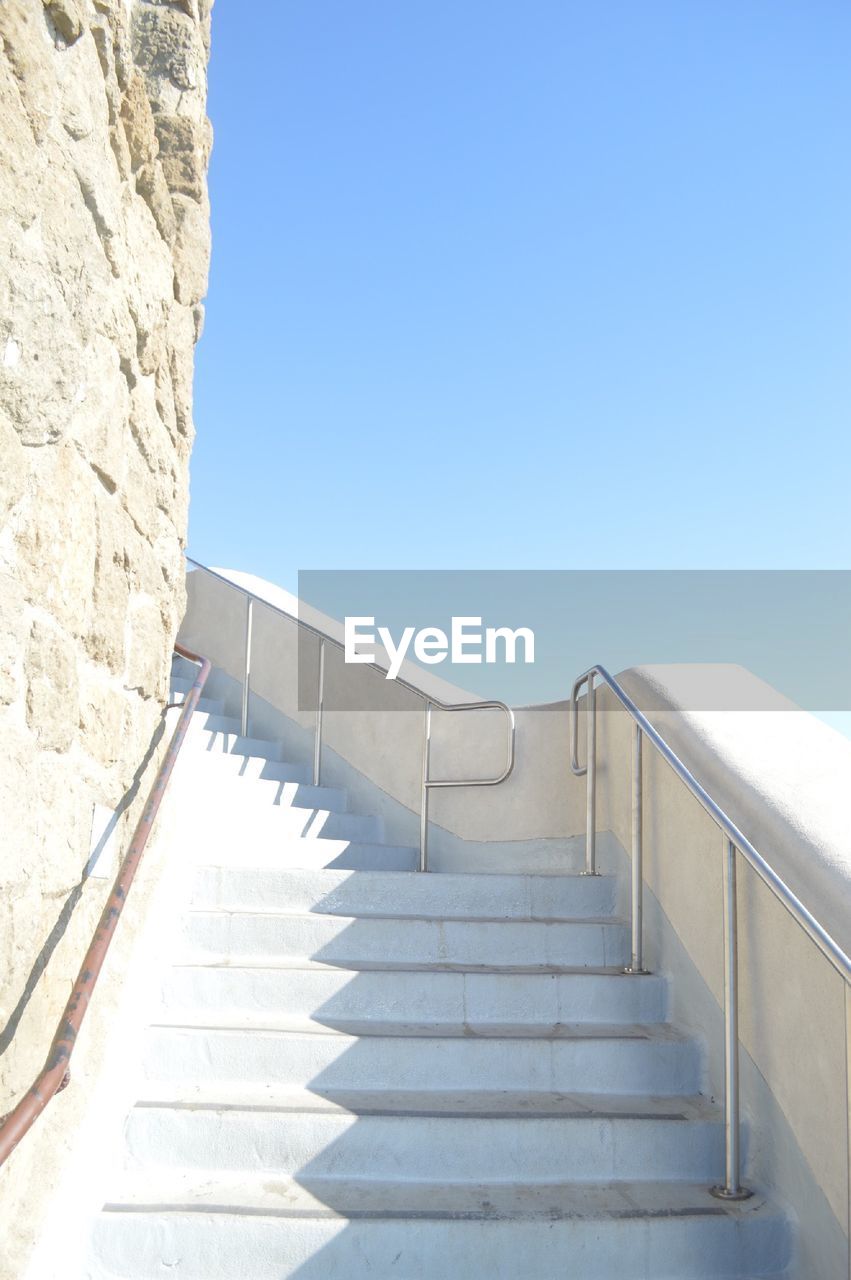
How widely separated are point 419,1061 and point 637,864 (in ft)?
3.54

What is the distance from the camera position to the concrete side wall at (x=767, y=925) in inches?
102

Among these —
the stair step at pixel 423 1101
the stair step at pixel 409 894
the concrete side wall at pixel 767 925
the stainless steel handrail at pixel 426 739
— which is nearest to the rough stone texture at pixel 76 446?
the stair step at pixel 423 1101

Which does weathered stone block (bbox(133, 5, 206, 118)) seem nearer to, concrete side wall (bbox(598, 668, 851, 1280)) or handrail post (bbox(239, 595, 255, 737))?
concrete side wall (bbox(598, 668, 851, 1280))

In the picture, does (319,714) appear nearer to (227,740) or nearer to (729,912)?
(227,740)

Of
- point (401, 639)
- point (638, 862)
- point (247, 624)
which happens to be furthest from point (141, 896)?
point (247, 624)

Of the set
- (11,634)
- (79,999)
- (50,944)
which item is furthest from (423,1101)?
(11,634)

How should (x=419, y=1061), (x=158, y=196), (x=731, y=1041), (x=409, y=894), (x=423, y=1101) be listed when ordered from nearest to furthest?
(x=158, y=196) → (x=731, y=1041) → (x=423, y=1101) → (x=419, y=1061) → (x=409, y=894)

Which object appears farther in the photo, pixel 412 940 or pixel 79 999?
pixel 412 940

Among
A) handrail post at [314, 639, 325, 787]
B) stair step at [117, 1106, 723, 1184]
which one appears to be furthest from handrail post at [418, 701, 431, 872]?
stair step at [117, 1106, 723, 1184]

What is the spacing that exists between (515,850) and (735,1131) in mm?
2256

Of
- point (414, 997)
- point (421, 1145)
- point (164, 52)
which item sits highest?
point (164, 52)

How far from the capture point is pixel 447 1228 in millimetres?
2721

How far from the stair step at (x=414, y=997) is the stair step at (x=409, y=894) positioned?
0.47 m

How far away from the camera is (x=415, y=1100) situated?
321 cm
